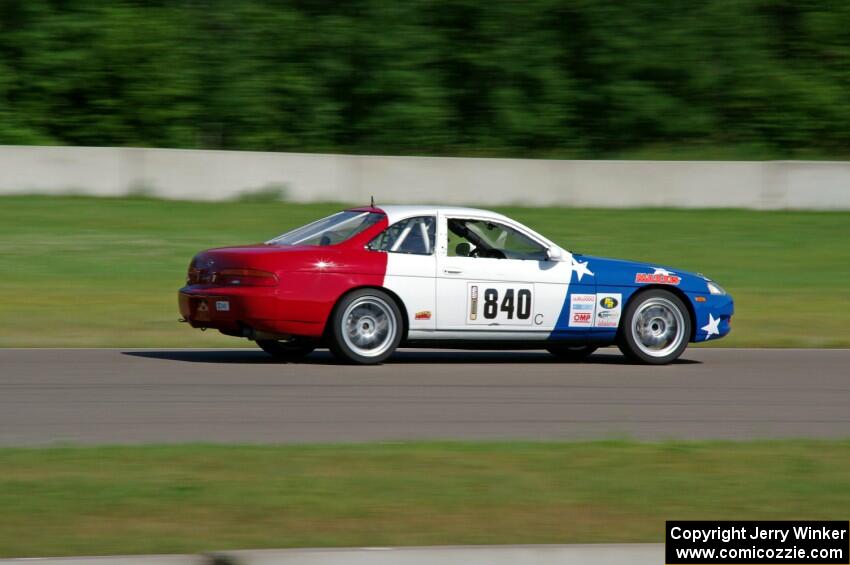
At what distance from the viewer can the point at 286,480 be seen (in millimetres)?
6375

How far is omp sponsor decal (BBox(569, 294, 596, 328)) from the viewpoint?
11.5 meters

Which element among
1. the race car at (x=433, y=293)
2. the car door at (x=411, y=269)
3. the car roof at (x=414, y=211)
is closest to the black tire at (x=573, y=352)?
the race car at (x=433, y=293)

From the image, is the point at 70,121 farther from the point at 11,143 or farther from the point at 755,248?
the point at 755,248

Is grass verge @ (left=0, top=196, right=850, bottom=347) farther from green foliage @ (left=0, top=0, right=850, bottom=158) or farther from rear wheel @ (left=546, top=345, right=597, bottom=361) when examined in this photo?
green foliage @ (left=0, top=0, right=850, bottom=158)

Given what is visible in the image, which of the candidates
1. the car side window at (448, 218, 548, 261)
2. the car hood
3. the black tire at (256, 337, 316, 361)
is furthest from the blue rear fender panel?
the black tire at (256, 337, 316, 361)

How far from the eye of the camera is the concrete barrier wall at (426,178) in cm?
2250

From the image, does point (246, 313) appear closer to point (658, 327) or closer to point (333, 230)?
point (333, 230)

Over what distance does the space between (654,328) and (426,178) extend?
11.5 m

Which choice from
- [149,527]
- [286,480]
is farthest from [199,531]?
[286,480]

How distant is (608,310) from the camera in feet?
38.2

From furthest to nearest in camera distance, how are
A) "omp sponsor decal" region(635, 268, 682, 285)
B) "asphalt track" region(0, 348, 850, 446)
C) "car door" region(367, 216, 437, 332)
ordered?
"omp sponsor decal" region(635, 268, 682, 285) → "car door" region(367, 216, 437, 332) → "asphalt track" region(0, 348, 850, 446)

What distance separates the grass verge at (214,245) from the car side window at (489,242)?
10.5 feet

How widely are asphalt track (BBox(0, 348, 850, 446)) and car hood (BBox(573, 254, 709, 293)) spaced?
2.60 ft

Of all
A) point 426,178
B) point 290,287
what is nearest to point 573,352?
point 290,287
